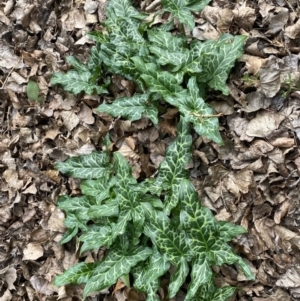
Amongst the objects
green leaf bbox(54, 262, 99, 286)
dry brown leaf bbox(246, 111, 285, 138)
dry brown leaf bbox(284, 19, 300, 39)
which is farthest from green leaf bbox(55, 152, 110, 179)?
dry brown leaf bbox(284, 19, 300, 39)

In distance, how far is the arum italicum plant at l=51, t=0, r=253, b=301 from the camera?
1902mm

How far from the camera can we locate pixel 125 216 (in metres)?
2.02

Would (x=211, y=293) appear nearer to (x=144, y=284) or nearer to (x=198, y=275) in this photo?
(x=198, y=275)

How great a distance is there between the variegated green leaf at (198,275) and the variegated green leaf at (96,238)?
39 centimetres

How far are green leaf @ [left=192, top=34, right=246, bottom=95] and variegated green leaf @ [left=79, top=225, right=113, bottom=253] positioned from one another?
31.3 inches

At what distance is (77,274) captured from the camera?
6.93ft

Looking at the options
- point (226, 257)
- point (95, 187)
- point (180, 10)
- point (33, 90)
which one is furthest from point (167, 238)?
point (33, 90)

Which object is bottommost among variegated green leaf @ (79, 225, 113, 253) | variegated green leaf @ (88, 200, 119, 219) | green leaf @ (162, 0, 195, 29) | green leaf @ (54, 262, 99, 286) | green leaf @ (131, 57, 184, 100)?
green leaf @ (54, 262, 99, 286)

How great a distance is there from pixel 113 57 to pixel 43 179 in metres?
0.72

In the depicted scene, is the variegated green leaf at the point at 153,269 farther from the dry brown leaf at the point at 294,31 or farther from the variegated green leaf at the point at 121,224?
the dry brown leaf at the point at 294,31

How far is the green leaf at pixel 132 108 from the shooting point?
216cm

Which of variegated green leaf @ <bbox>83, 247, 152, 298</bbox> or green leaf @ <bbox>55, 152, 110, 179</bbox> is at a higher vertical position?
green leaf @ <bbox>55, 152, 110, 179</bbox>

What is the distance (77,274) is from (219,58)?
1.15 m

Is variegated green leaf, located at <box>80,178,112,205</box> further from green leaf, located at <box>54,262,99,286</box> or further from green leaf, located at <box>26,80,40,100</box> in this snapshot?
green leaf, located at <box>26,80,40,100</box>
